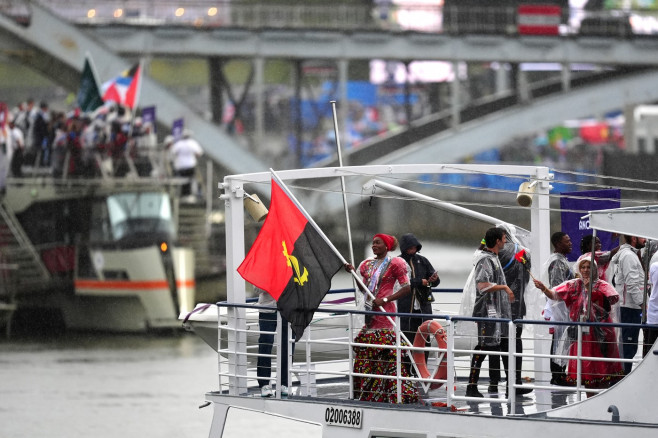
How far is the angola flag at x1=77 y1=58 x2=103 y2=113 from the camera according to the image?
33.8 m

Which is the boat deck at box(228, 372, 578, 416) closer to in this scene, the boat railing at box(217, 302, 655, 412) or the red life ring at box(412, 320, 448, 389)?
the boat railing at box(217, 302, 655, 412)

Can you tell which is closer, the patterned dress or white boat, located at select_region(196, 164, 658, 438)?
white boat, located at select_region(196, 164, 658, 438)

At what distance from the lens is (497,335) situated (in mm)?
11602

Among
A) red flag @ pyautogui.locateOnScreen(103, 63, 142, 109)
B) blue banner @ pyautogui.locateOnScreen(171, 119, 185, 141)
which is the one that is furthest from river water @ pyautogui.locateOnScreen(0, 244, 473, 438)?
red flag @ pyautogui.locateOnScreen(103, 63, 142, 109)

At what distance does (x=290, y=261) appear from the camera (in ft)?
37.7

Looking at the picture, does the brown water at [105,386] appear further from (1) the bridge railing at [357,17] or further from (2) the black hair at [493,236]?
(1) the bridge railing at [357,17]

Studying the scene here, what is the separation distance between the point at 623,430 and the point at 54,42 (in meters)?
30.8

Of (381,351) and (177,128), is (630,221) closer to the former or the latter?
(381,351)

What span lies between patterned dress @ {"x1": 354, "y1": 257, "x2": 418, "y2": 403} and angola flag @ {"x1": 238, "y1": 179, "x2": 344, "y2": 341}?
424mm

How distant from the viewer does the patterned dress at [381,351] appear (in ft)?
38.0

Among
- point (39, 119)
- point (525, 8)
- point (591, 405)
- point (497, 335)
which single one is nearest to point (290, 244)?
point (497, 335)

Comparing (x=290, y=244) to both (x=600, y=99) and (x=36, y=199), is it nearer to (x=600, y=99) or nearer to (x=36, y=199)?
(x=36, y=199)

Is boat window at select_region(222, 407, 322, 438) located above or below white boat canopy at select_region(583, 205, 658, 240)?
below

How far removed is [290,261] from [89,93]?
23.4 metres
